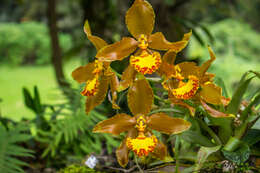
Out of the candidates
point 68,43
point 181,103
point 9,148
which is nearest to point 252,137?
point 181,103

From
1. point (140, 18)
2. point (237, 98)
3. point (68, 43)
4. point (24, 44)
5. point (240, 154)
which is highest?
point (68, 43)

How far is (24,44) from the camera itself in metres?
6.48

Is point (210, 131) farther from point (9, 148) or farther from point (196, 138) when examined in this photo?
point (9, 148)

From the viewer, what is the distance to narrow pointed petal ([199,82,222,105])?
553mm

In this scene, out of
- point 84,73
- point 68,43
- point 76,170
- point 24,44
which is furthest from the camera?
point 68,43

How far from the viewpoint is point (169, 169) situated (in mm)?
639

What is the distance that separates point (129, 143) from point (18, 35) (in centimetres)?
639

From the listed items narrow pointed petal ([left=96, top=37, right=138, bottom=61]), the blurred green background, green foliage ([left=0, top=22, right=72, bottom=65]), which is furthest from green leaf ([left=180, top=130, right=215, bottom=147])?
green foliage ([left=0, top=22, right=72, bottom=65])

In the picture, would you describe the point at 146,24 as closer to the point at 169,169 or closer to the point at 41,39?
the point at 169,169

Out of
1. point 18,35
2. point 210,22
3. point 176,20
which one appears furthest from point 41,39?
point 176,20

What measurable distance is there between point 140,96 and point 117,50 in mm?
94

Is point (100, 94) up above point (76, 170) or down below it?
above

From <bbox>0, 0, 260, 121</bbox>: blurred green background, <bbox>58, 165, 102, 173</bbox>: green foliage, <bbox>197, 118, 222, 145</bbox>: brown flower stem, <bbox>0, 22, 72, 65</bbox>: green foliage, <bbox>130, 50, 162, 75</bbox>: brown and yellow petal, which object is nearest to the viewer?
<bbox>130, 50, 162, 75</bbox>: brown and yellow petal

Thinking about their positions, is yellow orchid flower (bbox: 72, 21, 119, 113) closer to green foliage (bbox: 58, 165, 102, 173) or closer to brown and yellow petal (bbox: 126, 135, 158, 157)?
brown and yellow petal (bbox: 126, 135, 158, 157)
